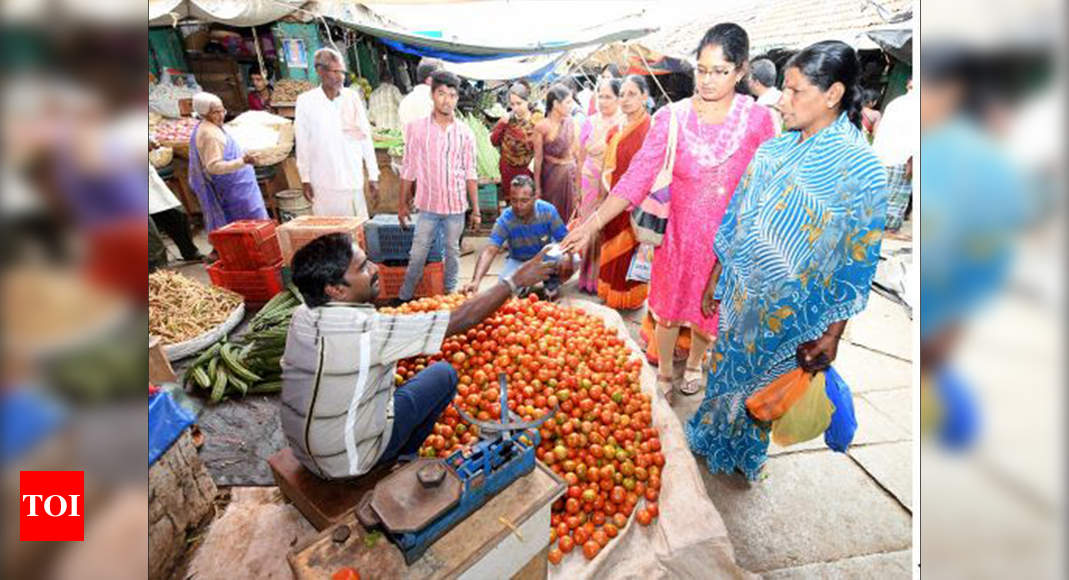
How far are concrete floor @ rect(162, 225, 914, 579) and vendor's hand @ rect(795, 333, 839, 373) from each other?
86 centimetres

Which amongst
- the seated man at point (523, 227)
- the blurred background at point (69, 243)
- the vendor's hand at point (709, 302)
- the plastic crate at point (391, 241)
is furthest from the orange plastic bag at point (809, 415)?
the plastic crate at point (391, 241)

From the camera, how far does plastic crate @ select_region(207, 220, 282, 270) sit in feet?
17.2

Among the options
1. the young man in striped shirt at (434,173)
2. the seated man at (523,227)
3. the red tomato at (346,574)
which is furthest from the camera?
the young man in striped shirt at (434,173)

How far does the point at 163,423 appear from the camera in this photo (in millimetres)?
2412

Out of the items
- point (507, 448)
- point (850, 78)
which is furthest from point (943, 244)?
point (850, 78)

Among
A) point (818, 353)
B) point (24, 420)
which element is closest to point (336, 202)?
point (818, 353)

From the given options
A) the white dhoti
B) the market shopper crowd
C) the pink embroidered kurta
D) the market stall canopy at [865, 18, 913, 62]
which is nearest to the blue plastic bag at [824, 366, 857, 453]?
the market shopper crowd

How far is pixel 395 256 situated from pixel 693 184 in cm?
376

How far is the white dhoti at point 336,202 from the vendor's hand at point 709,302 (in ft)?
14.6

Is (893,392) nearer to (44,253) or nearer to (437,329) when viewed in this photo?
(437,329)

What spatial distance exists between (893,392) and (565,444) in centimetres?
337

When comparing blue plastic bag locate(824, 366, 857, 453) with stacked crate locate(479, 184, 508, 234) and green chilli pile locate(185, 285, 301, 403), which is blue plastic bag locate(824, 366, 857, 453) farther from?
stacked crate locate(479, 184, 508, 234)

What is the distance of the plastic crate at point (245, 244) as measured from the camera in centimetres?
524

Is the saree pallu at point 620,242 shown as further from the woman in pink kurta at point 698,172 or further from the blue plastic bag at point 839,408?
the blue plastic bag at point 839,408
